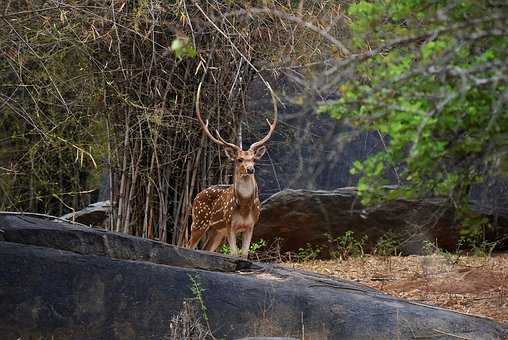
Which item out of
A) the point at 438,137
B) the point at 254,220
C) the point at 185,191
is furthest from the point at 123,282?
the point at 185,191

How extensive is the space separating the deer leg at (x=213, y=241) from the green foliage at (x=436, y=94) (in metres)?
5.28

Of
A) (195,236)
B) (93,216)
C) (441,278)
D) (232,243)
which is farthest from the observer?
(93,216)

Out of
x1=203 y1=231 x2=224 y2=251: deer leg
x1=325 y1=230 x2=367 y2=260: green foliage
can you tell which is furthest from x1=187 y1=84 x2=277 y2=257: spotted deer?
x1=325 y1=230 x2=367 y2=260: green foliage

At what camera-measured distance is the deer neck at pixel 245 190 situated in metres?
8.72

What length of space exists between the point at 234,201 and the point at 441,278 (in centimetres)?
184

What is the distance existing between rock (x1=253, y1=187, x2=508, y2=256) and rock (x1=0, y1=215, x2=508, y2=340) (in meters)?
4.12

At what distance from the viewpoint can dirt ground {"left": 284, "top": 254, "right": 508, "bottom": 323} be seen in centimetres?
755

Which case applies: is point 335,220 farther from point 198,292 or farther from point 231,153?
point 198,292

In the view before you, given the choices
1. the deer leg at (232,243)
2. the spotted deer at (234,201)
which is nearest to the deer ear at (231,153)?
the spotted deer at (234,201)

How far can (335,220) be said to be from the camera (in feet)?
33.5

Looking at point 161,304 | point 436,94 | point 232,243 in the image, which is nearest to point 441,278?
point 232,243

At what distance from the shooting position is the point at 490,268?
28.2 ft

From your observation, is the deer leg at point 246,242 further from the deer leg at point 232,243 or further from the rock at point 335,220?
the rock at point 335,220

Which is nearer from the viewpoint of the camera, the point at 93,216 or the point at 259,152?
the point at 259,152
